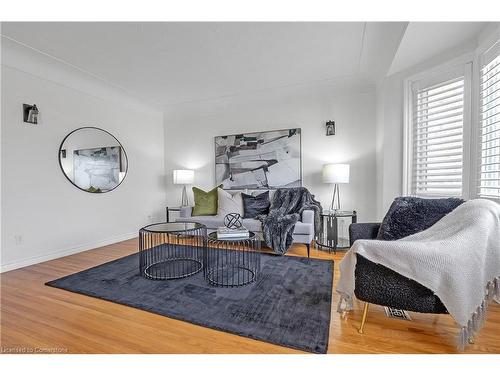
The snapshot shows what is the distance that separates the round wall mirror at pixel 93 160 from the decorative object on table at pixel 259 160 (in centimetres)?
172

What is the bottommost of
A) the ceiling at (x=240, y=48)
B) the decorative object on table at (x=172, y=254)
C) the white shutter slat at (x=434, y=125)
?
the decorative object on table at (x=172, y=254)

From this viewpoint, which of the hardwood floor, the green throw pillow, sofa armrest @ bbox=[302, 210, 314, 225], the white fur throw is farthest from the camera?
the green throw pillow

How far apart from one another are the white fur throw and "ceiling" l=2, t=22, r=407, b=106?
1764 millimetres

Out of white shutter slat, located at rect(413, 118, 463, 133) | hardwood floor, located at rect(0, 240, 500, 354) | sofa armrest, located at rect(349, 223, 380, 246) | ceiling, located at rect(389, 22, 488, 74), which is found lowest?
hardwood floor, located at rect(0, 240, 500, 354)

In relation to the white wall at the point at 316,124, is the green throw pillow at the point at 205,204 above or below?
below

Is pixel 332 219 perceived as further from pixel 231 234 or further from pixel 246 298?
pixel 246 298

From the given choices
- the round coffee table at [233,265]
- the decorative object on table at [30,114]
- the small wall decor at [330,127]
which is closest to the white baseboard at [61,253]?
the decorative object on table at [30,114]

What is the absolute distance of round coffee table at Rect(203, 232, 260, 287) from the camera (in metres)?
2.34

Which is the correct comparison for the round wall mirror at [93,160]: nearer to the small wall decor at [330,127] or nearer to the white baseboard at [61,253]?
the white baseboard at [61,253]

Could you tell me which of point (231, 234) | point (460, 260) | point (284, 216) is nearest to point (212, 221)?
point (284, 216)

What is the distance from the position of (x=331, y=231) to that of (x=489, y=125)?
76.7 inches

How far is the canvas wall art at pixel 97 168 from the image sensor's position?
3.50 m

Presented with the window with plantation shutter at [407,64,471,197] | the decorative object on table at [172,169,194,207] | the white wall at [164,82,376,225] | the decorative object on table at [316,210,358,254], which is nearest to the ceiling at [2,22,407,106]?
the white wall at [164,82,376,225]

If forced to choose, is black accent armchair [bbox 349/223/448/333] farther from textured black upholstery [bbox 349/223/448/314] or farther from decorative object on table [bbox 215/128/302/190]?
decorative object on table [bbox 215/128/302/190]
